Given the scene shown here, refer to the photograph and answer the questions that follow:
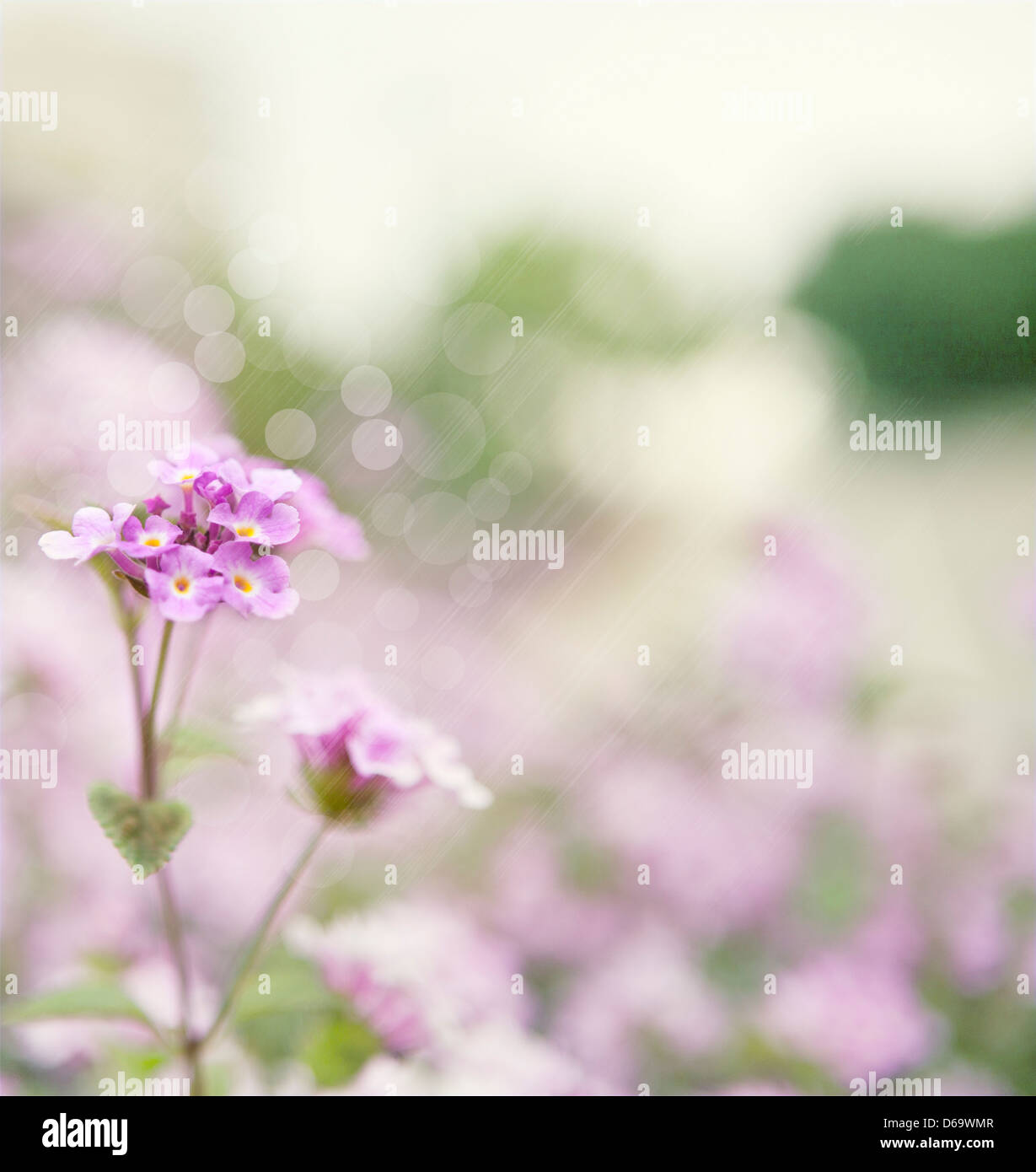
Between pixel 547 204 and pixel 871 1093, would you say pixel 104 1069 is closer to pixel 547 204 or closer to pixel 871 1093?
pixel 871 1093

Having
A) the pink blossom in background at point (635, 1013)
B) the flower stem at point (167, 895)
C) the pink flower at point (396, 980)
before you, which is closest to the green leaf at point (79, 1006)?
the flower stem at point (167, 895)

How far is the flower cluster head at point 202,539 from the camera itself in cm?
41

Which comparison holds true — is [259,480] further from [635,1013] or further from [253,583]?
[635,1013]

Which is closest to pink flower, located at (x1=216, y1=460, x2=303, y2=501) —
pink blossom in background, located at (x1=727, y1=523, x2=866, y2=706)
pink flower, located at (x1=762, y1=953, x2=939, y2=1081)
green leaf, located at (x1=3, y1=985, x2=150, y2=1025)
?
green leaf, located at (x1=3, y1=985, x2=150, y2=1025)

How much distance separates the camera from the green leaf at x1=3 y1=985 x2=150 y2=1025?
1.45 ft

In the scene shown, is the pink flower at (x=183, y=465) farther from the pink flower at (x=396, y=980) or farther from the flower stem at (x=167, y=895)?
the pink flower at (x=396, y=980)

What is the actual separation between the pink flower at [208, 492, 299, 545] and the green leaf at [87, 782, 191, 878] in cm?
12

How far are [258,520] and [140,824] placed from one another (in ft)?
0.45

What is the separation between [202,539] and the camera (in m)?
0.43

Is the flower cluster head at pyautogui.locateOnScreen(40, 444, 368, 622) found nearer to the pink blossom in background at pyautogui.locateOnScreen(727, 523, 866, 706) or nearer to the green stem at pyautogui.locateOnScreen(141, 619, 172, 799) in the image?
the green stem at pyautogui.locateOnScreen(141, 619, 172, 799)
